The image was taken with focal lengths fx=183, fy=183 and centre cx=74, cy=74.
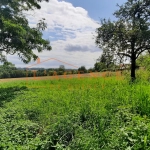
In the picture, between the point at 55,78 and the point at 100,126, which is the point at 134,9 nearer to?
the point at 55,78

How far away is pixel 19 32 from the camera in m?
9.38

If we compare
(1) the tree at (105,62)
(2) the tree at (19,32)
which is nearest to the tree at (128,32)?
(1) the tree at (105,62)

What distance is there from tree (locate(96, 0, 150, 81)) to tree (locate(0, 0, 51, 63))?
12.4ft

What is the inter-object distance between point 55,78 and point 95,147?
979cm

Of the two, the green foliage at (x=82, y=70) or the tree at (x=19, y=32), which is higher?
the tree at (x=19, y=32)

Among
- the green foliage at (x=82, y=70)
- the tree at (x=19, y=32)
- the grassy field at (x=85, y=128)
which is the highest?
the tree at (x=19, y=32)

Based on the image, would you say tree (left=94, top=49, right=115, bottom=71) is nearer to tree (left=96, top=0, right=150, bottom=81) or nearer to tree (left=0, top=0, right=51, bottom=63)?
tree (left=96, top=0, right=150, bottom=81)

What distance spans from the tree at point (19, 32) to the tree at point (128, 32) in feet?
12.4

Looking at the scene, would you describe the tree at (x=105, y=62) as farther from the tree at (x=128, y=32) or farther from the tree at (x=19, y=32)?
the tree at (x=19, y=32)

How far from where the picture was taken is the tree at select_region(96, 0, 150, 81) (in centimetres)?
1028

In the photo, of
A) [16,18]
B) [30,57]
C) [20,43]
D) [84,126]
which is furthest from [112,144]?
[16,18]

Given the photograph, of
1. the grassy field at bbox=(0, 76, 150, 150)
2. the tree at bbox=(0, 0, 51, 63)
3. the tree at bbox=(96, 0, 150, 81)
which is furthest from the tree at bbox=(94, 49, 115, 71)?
the grassy field at bbox=(0, 76, 150, 150)

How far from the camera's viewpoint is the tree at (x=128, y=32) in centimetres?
1028

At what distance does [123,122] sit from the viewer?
3.26m
